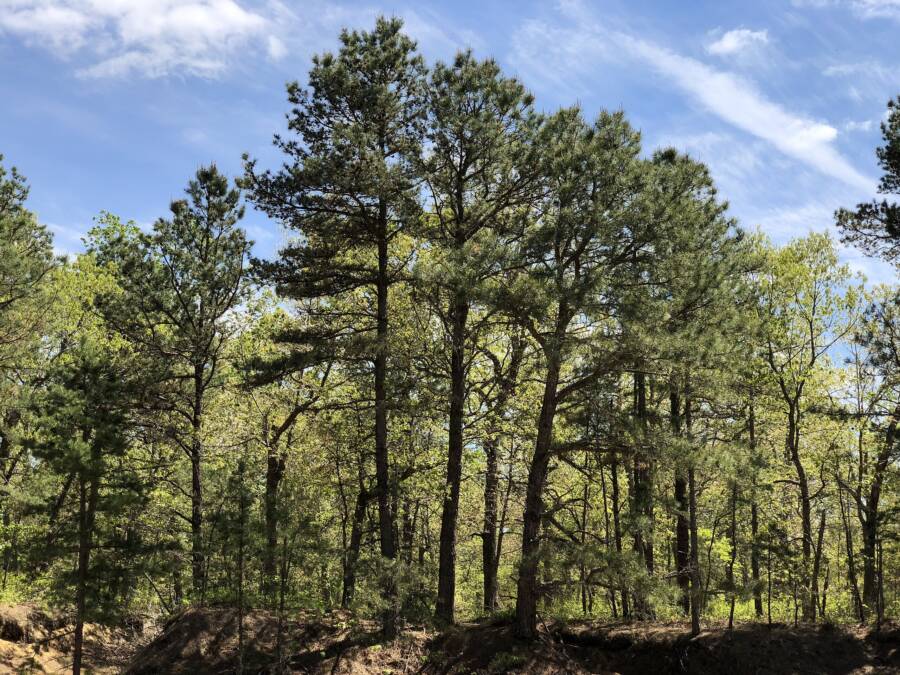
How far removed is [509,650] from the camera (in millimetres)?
12664

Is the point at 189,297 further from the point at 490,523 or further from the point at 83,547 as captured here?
the point at 490,523

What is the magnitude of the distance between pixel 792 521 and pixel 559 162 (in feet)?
66.3

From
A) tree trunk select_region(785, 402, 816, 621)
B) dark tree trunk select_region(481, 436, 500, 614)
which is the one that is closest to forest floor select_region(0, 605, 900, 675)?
tree trunk select_region(785, 402, 816, 621)

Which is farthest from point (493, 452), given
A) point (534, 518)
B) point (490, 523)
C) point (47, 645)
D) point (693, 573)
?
point (47, 645)

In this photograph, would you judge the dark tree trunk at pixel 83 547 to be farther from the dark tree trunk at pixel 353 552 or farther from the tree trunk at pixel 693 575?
Answer: the tree trunk at pixel 693 575

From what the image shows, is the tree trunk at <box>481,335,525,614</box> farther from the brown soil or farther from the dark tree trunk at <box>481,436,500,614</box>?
the brown soil

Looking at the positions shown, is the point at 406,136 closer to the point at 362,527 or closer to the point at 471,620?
the point at 362,527

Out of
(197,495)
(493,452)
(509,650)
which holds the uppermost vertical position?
(493,452)

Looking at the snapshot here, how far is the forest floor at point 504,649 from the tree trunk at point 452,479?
0.91m

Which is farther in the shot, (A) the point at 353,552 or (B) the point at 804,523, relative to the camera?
(B) the point at 804,523

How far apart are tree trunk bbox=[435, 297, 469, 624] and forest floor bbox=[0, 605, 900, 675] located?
0.91 metres

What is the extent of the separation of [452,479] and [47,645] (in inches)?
546

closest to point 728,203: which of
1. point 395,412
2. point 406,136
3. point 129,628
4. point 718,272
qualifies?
point 718,272

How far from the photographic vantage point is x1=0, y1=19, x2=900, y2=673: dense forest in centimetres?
1253
